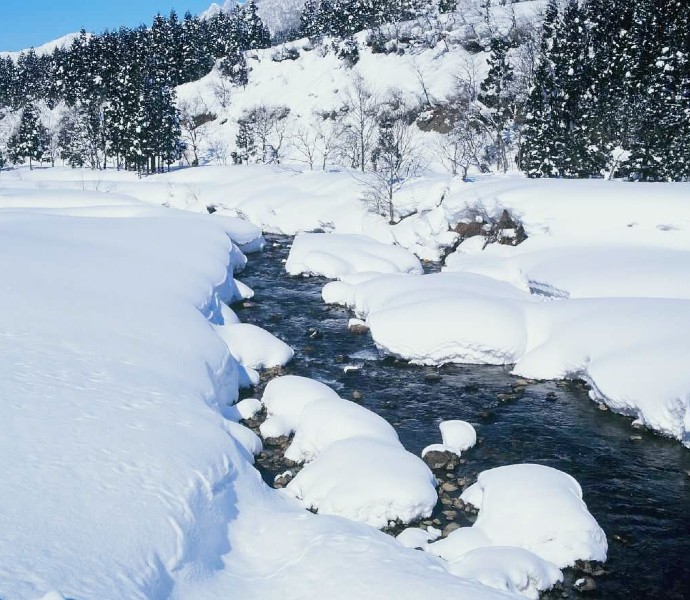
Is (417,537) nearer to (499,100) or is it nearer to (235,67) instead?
(499,100)

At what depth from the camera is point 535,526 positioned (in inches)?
350

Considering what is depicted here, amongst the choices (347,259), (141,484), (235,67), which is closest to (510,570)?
(141,484)

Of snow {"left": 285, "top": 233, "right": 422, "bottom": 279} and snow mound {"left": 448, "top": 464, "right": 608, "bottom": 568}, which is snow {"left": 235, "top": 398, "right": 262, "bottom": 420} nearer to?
snow mound {"left": 448, "top": 464, "right": 608, "bottom": 568}

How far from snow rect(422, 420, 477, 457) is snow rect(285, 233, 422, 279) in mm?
12991

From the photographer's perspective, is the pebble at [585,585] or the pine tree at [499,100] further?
the pine tree at [499,100]

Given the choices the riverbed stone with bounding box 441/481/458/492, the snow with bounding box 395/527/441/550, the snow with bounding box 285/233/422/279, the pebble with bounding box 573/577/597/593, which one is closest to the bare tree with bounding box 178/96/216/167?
the snow with bounding box 285/233/422/279

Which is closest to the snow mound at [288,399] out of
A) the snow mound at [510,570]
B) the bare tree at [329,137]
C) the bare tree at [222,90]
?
the snow mound at [510,570]

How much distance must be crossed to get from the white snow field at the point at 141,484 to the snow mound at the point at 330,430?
935 mm

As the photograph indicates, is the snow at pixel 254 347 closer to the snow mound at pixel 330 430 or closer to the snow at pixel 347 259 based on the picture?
the snow mound at pixel 330 430

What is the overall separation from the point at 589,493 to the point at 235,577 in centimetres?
697

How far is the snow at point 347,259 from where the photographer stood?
25828mm

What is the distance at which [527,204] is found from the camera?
27.2 m

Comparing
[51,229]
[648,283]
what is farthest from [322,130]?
[648,283]

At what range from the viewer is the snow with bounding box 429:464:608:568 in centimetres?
877
